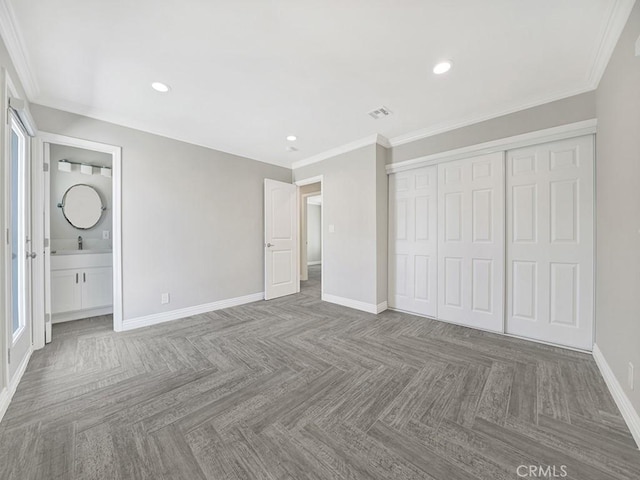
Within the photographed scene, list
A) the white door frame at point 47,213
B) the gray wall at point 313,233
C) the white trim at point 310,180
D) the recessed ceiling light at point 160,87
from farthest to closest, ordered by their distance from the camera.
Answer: the gray wall at point 313,233
the white trim at point 310,180
the white door frame at point 47,213
the recessed ceiling light at point 160,87

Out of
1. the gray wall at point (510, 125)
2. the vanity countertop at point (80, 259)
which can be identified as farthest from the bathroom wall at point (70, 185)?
the gray wall at point (510, 125)

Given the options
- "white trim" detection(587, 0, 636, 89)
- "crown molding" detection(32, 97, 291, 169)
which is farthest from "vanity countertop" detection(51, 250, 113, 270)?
"white trim" detection(587, 0, 636, 89)

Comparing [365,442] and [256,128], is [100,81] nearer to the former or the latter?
[256,128]

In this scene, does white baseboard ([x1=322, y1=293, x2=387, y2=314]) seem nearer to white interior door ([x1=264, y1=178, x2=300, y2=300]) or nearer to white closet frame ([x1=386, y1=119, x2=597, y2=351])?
white interior door ([x1=264, y1=178, x2=300, y2=300])

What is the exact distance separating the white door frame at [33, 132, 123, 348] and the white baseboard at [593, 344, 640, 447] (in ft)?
14.5

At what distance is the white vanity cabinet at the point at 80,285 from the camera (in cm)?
327

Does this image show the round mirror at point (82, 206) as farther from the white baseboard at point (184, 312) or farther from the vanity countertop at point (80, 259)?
the white baseboard at point (184, 312)

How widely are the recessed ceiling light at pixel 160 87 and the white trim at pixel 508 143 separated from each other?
2.85m

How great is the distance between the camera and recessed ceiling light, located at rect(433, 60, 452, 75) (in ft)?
6.77

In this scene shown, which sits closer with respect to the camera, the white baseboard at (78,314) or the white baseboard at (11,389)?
the white baseboard at (11,389)

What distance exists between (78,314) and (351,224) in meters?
4.04

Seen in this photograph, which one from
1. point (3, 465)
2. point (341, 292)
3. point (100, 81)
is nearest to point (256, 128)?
point (100, 81)

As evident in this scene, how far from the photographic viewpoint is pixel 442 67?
6.93ft

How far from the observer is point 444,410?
1.65 meters
